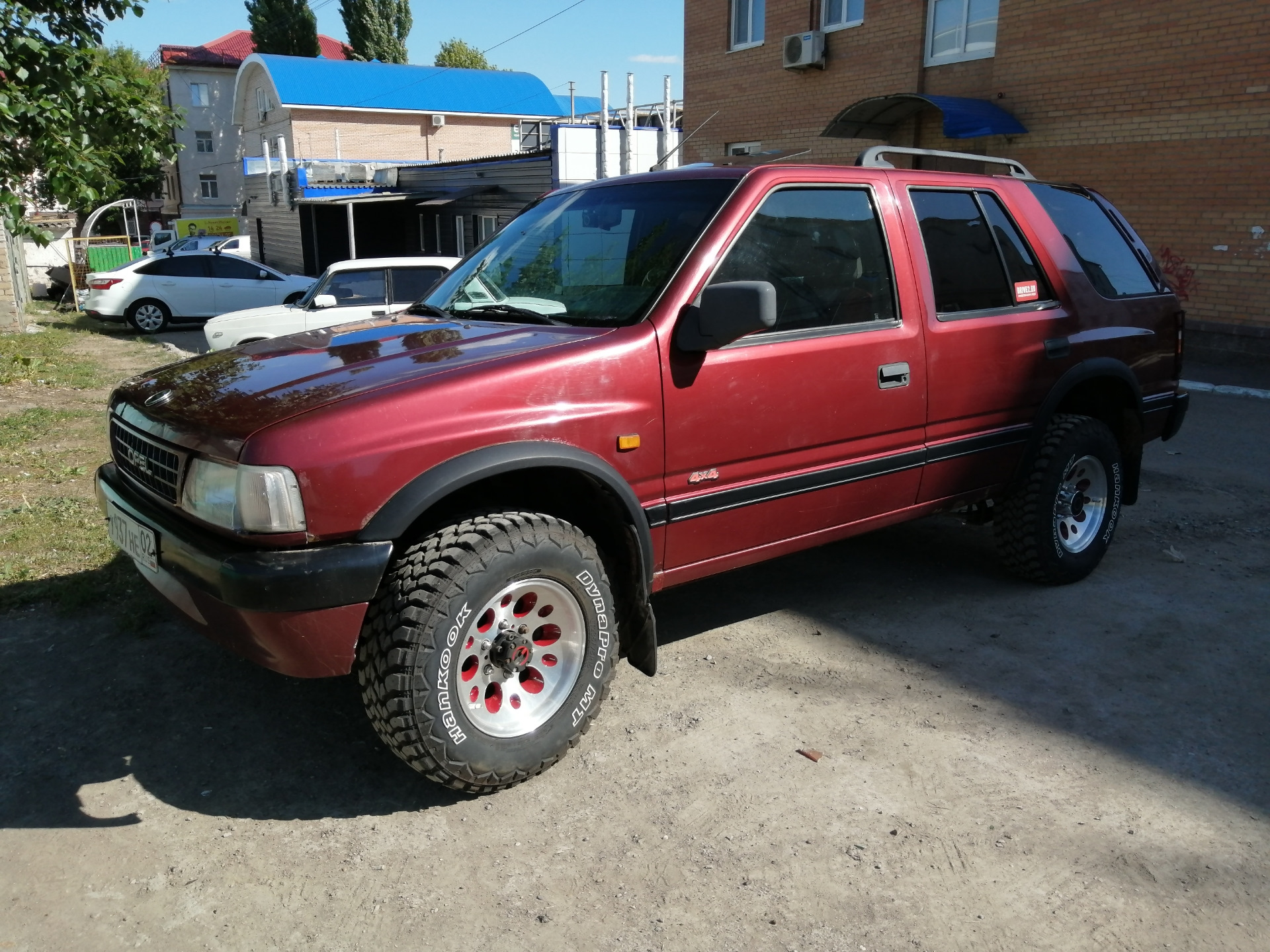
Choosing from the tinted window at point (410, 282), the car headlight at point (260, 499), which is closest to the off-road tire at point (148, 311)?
the tinted window at point (410, 282)

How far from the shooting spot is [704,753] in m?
3.40

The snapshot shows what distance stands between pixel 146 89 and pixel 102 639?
317 inches

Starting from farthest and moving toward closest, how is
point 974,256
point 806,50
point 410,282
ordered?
point 806,50, point 410,282, point 974,256

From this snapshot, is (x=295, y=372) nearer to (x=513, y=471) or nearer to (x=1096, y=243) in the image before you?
(x=513, y=471)

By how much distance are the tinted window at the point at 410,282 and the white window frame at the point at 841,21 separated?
9.33m

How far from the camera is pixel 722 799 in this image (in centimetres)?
313

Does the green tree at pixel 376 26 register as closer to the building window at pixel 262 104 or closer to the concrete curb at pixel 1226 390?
the building window at pixel 262 104

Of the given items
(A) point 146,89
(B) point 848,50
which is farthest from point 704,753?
(B) point 848,50

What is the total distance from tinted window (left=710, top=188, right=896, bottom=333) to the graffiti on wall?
34.1 feet

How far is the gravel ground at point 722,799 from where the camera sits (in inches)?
102

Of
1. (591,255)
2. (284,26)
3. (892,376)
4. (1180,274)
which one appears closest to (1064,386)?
(892,376)

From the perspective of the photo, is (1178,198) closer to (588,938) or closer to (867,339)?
(867,339)

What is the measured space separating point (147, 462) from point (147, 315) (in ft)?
55.7

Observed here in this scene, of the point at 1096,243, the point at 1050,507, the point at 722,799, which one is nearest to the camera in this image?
the point at 722,799
